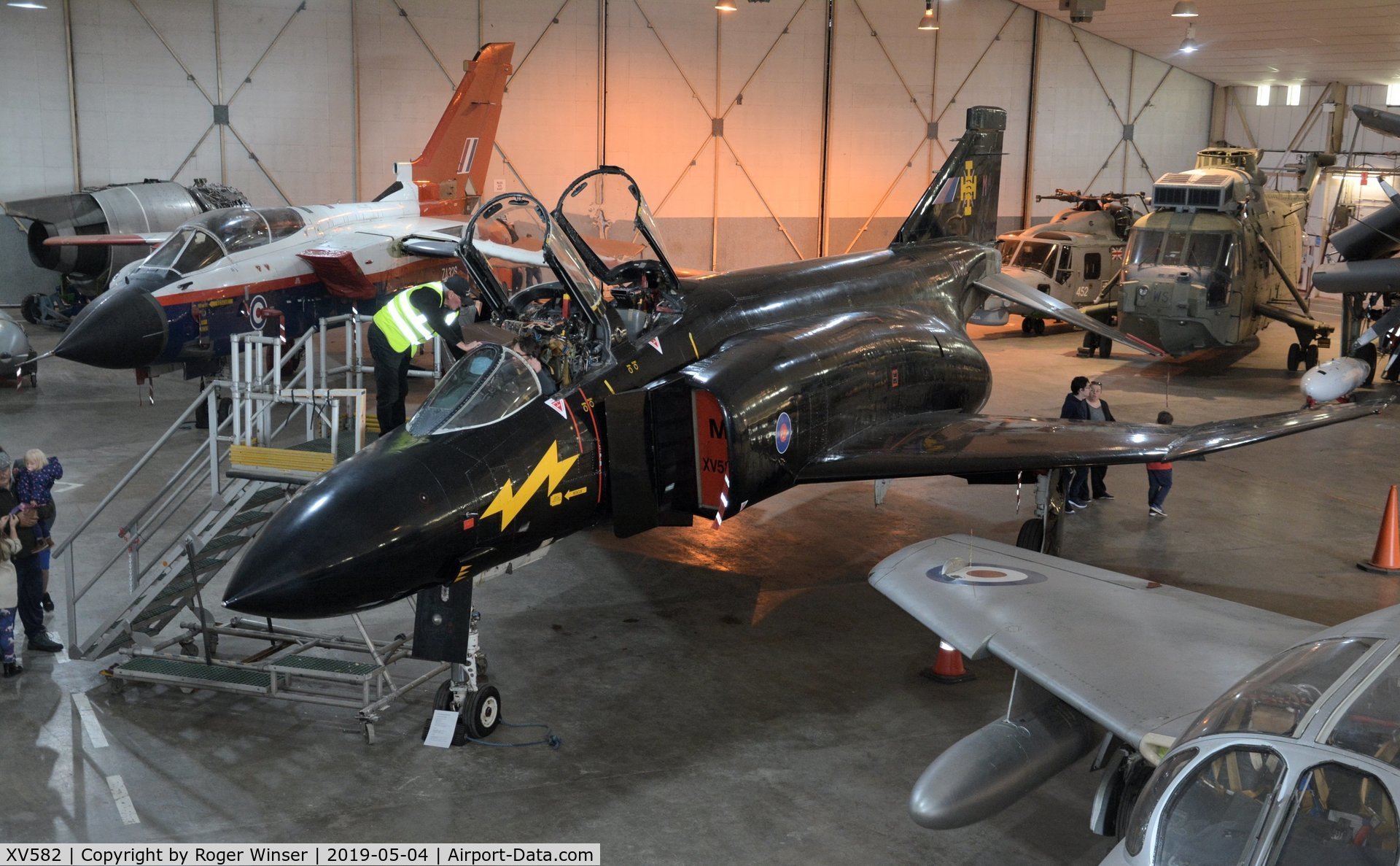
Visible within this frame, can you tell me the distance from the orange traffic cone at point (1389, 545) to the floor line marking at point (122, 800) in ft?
32.5

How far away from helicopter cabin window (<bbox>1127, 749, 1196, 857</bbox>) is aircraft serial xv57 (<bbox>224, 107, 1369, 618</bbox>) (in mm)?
4116

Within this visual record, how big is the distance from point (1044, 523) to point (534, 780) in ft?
17.1

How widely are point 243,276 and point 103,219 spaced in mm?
6924

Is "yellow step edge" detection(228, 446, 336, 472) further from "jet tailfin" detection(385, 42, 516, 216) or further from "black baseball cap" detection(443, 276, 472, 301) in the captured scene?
"jet tailfin" detection(385, 42, 516, 216)

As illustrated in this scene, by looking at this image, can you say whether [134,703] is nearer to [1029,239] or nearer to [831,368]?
[831,368]

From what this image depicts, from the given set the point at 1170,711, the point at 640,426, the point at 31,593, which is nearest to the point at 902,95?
the point at 640,426

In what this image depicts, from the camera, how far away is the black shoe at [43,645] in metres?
8.53

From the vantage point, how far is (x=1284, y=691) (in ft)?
14.6

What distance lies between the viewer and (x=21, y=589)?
8438 millimetres

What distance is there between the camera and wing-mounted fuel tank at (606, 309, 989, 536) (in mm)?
8164

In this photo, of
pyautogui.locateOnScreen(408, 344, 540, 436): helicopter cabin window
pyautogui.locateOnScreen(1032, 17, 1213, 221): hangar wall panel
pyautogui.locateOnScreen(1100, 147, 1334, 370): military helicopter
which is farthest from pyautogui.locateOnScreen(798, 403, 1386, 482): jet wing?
pyautogui.locateOnScreen(1032, 17, 1213, 221): hangar wall panel

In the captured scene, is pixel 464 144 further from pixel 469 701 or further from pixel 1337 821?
pixel 1337 821

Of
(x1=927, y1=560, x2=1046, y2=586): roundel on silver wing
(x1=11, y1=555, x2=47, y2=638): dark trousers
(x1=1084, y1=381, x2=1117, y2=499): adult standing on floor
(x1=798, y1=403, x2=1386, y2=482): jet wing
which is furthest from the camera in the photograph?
(x1=1084, y1=381, x2=1117, y2=499): adult standing on floor

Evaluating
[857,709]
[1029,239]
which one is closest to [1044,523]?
[857,709]
